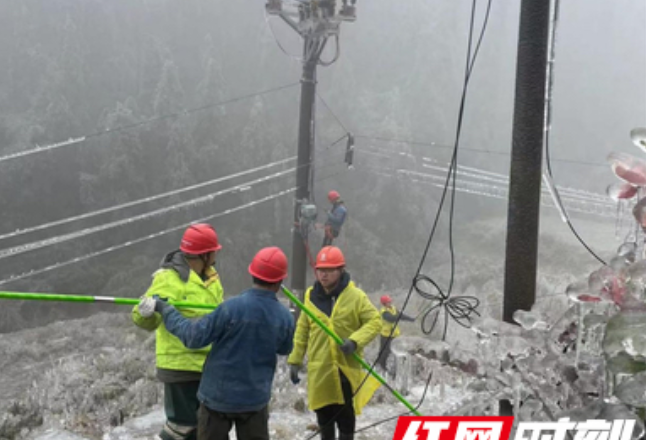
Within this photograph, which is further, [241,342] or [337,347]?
[337,347]

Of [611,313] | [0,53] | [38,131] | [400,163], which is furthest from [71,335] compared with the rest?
[0,53]

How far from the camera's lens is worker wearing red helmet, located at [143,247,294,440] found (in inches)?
124

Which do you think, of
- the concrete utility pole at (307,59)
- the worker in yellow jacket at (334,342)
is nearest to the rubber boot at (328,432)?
the worker in yellow jacket at (334,342)

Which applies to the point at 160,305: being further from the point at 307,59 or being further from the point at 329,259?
the point at 307,59

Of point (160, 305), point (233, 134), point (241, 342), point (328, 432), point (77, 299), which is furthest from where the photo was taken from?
point (233, 134)

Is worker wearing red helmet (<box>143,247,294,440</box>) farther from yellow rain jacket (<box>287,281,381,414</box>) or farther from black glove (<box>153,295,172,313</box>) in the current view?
yellow rain jacket (<box>287,281,381,414</box>)

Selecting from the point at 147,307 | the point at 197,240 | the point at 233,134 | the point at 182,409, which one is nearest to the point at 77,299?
the point at 147,307

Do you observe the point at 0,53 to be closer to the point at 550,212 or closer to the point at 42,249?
the point at 42,249

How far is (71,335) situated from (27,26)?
44048 millimetres

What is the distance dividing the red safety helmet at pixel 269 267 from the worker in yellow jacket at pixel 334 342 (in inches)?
35.5

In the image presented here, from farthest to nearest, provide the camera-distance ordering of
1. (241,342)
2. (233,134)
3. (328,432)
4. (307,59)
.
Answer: (233,134), (307,59), (328,432), (241,342)

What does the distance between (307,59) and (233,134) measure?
40689 millimetres

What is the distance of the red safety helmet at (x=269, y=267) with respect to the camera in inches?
126

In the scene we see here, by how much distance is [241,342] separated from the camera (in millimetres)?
3189
